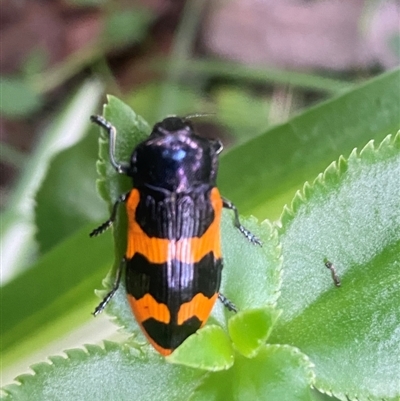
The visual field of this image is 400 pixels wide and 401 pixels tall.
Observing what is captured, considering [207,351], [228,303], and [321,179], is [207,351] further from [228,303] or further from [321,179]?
[321,179]

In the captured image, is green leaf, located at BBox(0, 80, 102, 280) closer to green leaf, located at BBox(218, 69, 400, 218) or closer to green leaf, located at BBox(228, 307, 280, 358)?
green leaf, located at BBox(218, 69, 400, 218)

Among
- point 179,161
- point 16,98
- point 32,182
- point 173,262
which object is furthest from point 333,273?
point 16,98

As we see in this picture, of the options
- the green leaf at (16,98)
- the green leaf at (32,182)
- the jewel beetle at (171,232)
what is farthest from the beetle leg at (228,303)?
the green leaf at (16,98)

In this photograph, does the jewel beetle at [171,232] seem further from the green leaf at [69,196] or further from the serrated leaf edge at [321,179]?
the green leaf at [69,196]

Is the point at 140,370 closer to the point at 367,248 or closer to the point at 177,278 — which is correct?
the point at 177,278

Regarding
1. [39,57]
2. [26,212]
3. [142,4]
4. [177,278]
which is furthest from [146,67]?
[177,278]

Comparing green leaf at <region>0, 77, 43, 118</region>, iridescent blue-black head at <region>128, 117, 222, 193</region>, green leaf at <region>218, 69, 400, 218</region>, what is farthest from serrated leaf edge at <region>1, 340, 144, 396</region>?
green leaf at <region>0, 77, 43, 118</region>
